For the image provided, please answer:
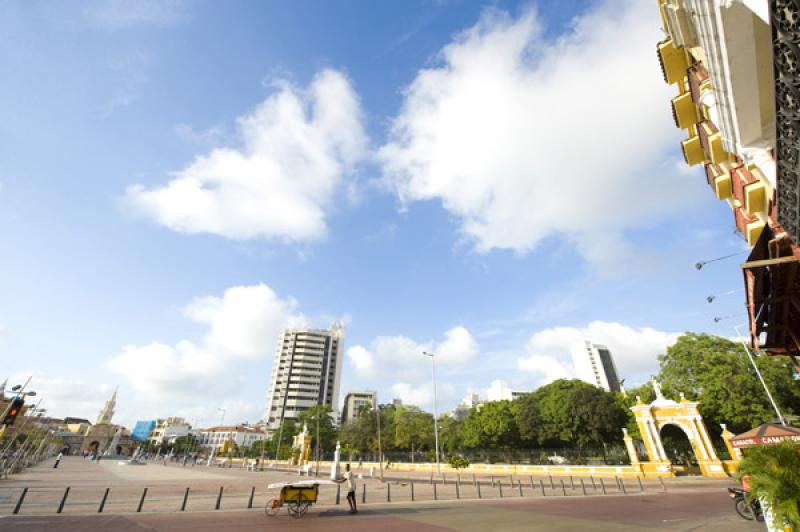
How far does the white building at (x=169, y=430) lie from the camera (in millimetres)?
132750

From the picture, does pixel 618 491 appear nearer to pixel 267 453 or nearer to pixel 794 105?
pixel 794 105

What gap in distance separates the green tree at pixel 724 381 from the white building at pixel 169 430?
14319 cm

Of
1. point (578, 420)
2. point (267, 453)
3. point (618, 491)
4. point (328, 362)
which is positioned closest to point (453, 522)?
point (618, 491)

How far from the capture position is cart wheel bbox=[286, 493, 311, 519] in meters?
11.9

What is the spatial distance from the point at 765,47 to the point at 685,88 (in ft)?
27.2

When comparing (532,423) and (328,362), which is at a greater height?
(328,362)

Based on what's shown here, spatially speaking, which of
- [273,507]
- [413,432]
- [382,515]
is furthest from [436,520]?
[413,432]

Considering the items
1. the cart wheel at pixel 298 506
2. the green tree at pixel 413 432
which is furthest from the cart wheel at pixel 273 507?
the green tree at pixel 413 432

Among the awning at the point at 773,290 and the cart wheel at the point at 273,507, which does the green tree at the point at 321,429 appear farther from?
the awning at the point at 773,290

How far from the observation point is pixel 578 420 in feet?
132

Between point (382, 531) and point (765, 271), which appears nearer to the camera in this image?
point (765, 271)

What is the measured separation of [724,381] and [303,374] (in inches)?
3821

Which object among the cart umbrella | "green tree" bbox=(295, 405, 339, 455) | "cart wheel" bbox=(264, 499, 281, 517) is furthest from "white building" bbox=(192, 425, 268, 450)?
the cart umbrella

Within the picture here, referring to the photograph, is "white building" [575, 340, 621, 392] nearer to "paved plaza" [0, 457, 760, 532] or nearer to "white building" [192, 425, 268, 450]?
"white building" [192, 425, 268, 450]
